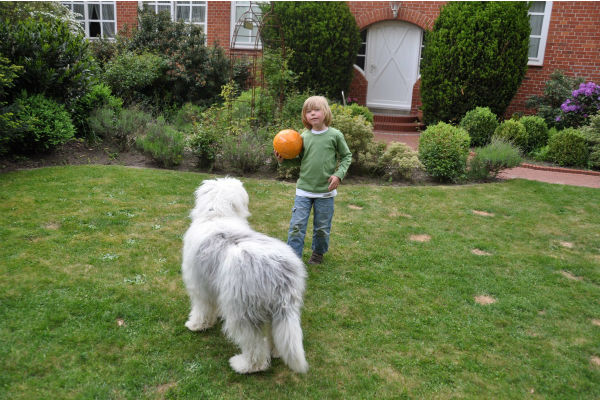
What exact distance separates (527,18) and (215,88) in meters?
9.14

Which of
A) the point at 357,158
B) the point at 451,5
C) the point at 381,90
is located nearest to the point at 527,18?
the point at 451,5

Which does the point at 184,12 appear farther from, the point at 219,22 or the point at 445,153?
the point at 445,153

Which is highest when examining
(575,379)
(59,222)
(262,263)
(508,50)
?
(508,50)

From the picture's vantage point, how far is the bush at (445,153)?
7.75 metres

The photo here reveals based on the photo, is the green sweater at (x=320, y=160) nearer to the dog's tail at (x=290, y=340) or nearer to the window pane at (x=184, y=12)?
the dog's tail at (x=290, y=340)

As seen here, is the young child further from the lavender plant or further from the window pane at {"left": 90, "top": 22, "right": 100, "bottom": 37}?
the window pane at {"left": 90, "top": 22, "right": 100, "bottom": 37}

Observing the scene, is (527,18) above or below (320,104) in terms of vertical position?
above

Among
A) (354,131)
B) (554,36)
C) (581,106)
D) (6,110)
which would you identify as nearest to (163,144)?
(6,110)

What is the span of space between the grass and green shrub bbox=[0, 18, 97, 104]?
79.2 inches

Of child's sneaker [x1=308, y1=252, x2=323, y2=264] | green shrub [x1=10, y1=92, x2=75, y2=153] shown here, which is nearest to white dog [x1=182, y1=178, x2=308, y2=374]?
child's sneaker [x1=308, y1=252, x2=323, y2=264]

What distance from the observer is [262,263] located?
2.66 m

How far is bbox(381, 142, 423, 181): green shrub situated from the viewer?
7622 mm

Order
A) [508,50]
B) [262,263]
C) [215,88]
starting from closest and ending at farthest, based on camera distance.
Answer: [262,263], [508,50], [215,88]

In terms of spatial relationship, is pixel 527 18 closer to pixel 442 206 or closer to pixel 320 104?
pixel 442 206
